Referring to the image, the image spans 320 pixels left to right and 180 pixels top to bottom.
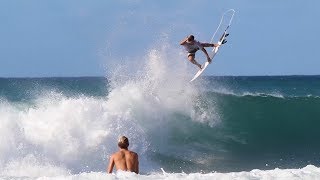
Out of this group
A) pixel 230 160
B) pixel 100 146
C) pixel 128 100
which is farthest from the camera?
pixel 128 100

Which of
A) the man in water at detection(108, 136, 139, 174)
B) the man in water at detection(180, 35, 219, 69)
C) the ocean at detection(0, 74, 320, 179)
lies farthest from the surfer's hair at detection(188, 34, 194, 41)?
the man in water at detection(108, 136, 139, 174)

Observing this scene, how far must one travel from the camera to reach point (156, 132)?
50.3ft

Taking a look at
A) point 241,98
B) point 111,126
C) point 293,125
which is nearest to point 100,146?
point 111,126

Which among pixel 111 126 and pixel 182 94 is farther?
pixel 182 94

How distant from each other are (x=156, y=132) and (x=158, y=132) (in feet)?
0.26

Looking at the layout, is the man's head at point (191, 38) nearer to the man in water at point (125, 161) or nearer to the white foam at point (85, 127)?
the white foam at point (85, 127)

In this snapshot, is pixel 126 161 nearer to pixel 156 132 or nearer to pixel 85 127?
pixel 85 127

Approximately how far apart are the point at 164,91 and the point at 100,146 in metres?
5.49

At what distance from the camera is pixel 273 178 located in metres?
6.31

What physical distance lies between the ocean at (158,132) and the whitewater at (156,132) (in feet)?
0.08

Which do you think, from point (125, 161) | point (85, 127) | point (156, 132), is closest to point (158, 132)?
point (156, 132)

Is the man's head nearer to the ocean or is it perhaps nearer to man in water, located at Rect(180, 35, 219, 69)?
man in water, located at Rect(180, 35, 219, 69)

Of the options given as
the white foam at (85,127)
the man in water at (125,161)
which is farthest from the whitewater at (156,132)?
the man in water at (125,161)

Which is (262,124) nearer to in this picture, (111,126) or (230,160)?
(230,160)
